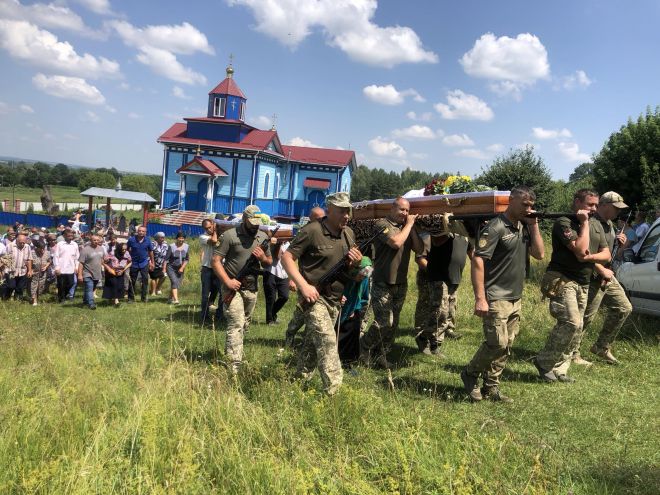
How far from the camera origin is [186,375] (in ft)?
15.2

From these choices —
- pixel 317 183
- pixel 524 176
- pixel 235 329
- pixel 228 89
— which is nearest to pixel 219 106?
pixel 228 89

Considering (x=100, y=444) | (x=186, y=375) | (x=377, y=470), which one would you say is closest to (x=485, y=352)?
(x=377, y=470)

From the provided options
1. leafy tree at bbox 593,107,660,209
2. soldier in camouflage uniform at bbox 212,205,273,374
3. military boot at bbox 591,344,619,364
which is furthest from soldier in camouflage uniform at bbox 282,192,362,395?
leafy tree at bbox 593,107,660,209

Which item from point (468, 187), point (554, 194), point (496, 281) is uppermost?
point (554, 194)

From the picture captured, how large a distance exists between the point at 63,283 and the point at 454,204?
9630 mm

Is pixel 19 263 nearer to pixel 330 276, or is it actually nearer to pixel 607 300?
pixel 330 276

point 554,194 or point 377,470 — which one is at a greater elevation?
point 554,194

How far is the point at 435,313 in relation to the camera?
22.1ft

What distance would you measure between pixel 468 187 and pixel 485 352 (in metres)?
2.08

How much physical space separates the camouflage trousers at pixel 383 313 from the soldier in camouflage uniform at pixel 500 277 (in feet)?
4.24

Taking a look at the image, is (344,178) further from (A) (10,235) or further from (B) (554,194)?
(A) (10,235)

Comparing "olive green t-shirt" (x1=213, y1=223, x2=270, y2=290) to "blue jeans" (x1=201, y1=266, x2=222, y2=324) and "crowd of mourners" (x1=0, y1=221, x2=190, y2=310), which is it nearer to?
"blue jeans" (x1=201, y1=266, x2=222, y2=324)

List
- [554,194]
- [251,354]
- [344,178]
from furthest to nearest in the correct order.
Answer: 1. [344,178]
2. [554,194]
3. [251,354]

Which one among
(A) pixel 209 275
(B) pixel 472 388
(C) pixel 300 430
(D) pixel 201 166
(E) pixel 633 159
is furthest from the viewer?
(D) pixel 201 166
